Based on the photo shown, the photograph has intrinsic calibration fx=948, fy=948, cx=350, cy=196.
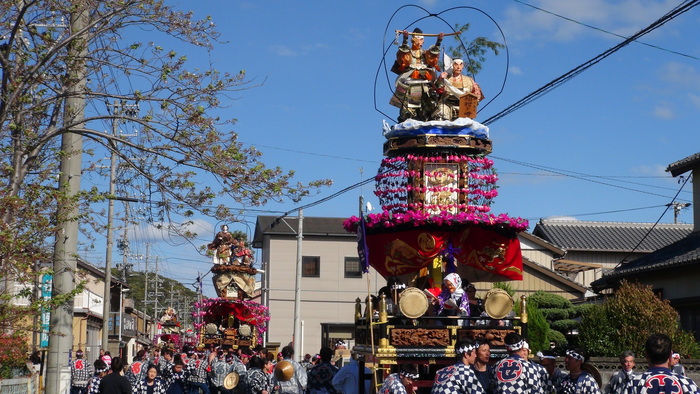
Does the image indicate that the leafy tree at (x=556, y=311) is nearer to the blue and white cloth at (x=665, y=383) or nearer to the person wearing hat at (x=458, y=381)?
the person wearing hat at (x=458, y=381)

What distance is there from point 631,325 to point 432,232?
23.4ft

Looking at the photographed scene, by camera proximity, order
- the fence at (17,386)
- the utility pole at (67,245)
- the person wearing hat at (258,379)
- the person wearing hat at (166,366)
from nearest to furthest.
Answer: the utility pole at (67,245), the fence at (17,386), the person wearing hat at (258,379), the person wearing hat at (166,366)

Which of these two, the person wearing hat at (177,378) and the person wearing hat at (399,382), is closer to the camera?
the person wearing hat at (399,382)

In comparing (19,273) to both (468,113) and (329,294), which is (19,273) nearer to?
(468,113)

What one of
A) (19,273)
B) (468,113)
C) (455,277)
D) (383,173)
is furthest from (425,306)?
(19,273)

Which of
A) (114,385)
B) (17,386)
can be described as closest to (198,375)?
(17,386)

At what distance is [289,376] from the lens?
16828 millimetres

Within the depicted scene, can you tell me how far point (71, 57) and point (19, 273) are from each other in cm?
309

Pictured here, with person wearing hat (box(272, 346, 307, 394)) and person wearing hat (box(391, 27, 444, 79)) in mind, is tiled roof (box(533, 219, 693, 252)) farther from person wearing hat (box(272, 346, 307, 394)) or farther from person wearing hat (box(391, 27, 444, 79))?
person wearing hat (box(272, 346, 307, 394))

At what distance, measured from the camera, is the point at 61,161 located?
50.1 feet

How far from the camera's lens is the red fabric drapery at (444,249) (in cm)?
1559

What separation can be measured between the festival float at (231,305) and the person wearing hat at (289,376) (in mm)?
12684

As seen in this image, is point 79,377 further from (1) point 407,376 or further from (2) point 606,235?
(2) point 606,235

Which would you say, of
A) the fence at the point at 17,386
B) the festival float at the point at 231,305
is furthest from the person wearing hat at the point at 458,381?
the festival float at the point at 231,305
